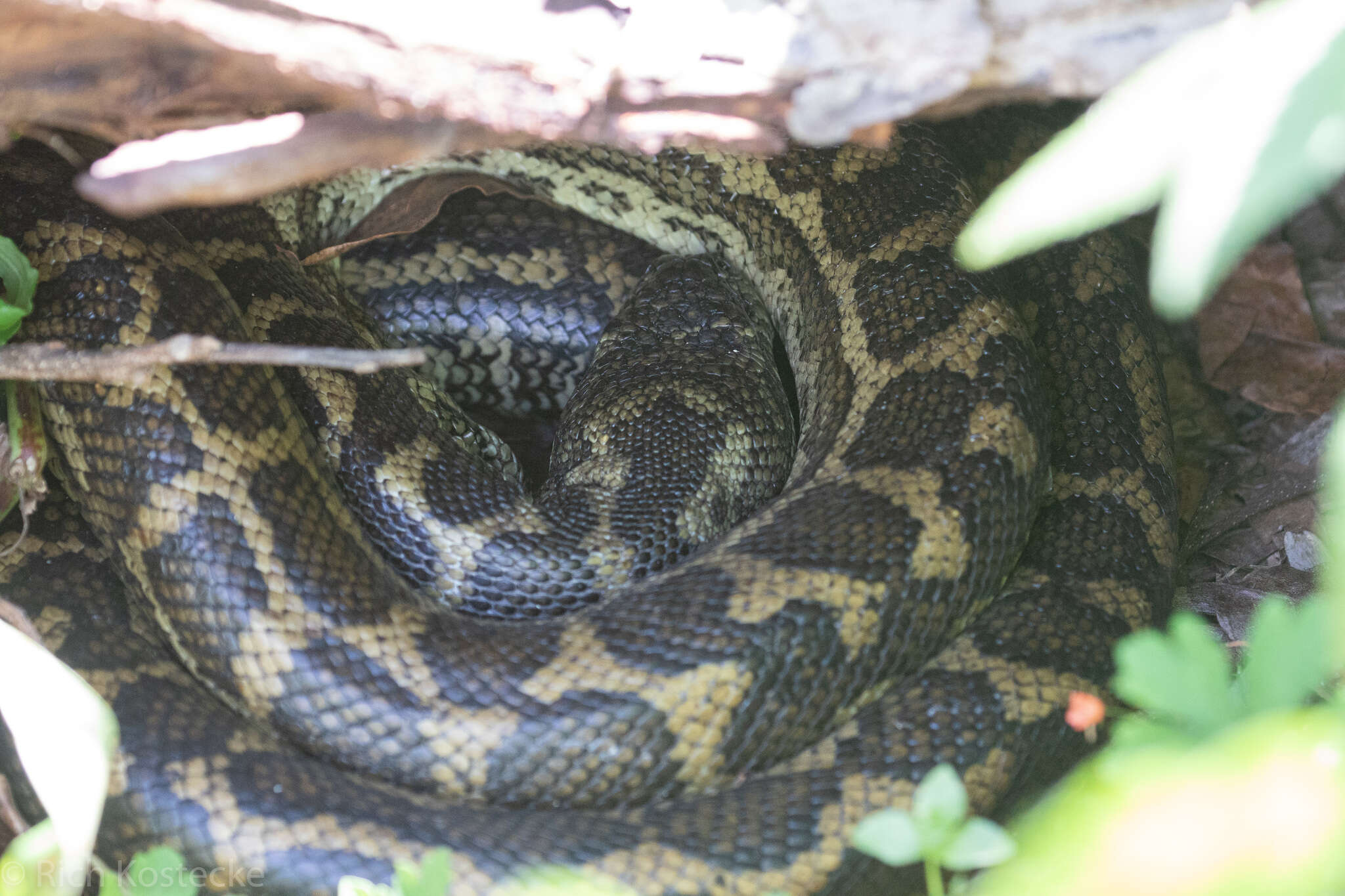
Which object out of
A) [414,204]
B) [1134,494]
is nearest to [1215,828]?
[1134,494]

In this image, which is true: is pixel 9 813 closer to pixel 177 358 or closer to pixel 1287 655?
pixel 177 358

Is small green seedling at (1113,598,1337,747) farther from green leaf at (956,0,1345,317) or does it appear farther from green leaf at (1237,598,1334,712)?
green leaf at (956,0,1345,317)

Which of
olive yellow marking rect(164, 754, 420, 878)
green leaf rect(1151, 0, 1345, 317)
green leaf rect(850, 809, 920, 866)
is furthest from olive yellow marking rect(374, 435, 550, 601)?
green leaf rect(1151, 0, 1345, 317)

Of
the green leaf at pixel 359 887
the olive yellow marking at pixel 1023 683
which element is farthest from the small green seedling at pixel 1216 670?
the green leaf at pixel 359 887

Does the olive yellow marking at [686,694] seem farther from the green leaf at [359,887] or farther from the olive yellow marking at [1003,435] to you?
the olive yellow marking at [1003,435]

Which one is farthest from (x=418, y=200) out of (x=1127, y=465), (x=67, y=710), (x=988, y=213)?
(x=988, y=213)

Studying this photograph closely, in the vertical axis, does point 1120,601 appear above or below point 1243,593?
below

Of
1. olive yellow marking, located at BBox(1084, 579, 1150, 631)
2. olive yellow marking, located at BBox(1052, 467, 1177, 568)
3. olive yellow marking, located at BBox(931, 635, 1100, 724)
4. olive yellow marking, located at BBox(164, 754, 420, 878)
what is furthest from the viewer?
olive yellow marking, located at BBox(1052, 467, 1177, 568)
